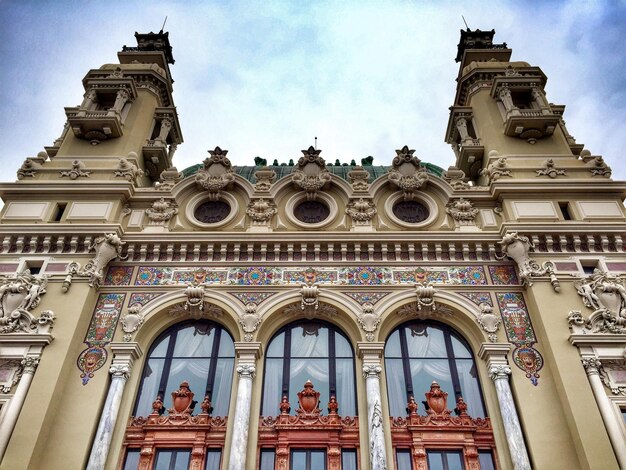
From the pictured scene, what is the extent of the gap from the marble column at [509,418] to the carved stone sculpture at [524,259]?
3.42 m

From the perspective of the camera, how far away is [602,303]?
1791cm

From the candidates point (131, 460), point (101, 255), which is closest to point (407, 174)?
point (101, 255)

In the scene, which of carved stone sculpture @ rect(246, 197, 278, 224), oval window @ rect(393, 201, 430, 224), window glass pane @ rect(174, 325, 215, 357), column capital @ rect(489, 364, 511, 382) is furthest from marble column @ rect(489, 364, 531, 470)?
carved stone sculpture @ rect(246, 197, 278, 224)

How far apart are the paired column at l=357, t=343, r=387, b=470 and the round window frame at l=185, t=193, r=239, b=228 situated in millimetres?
7291

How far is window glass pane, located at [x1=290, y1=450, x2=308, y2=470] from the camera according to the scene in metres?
15.8

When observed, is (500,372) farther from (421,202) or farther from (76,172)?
(76,172)

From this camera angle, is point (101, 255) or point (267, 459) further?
point (101, 255)

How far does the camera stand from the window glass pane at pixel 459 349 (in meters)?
18.3

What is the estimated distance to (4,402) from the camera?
16016 millimetres

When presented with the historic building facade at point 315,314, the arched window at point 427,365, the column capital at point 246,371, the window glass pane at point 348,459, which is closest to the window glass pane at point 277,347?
the historic building facade at point 315,314

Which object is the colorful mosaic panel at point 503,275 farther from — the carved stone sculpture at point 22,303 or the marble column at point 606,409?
the carved stone sculpture at point 22,303

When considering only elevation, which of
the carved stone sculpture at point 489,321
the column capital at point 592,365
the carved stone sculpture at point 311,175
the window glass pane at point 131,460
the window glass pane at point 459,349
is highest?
the carved stone sculpture at point 311,175

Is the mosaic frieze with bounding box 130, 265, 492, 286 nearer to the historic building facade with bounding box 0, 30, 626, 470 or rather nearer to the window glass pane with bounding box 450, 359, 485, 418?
the historic building facade with bounding box 0, 30, 626, 470

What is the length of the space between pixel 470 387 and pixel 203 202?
12.2 metres
